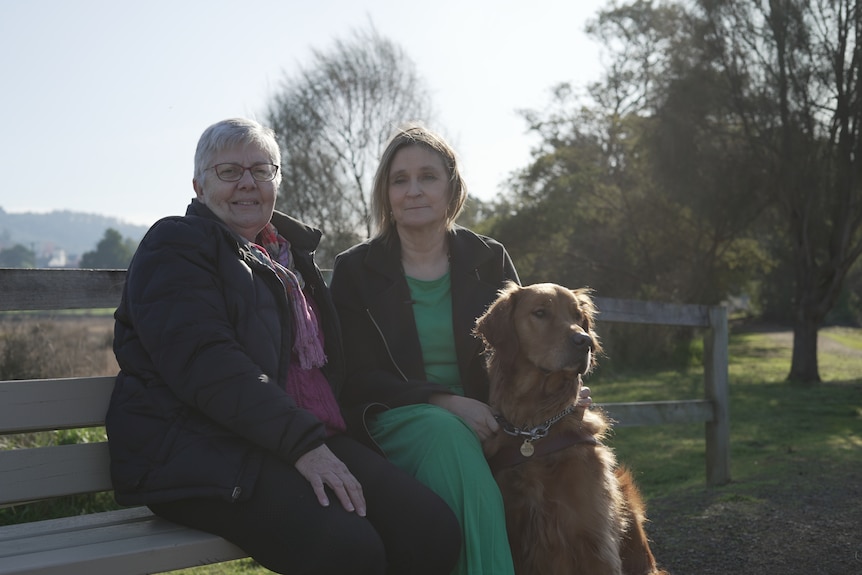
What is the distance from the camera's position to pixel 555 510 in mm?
2867

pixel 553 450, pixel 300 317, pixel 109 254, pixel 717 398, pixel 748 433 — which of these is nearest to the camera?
pixel 300 317

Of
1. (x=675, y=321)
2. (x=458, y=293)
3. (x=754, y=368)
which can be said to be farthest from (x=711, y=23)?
(x=458, y=293)

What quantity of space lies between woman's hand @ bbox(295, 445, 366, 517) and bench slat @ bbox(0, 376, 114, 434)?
814mm

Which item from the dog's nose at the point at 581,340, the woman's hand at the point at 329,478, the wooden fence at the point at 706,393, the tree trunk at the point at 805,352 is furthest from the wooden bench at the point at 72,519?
the tree trunk at the point at 805,352

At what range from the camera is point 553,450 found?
299cm

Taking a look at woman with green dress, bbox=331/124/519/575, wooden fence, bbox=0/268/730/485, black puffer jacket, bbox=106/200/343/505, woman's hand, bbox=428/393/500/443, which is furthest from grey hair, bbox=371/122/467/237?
wooden fence, bbox=0/268/730/485

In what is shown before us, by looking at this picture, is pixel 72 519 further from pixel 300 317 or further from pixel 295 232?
pixel 295 232

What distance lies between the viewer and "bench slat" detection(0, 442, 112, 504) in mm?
2543

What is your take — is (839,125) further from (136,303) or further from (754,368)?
(136,303)

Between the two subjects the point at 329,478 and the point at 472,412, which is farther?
the point at 472,412

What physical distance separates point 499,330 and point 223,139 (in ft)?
4.01

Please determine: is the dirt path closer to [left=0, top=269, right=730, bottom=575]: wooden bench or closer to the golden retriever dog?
the golden retriever dog

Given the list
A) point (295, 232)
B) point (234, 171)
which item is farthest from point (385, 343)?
point (234, 171)

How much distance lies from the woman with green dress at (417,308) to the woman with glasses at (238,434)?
27cm
